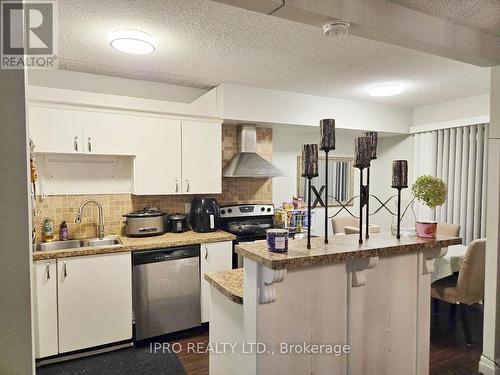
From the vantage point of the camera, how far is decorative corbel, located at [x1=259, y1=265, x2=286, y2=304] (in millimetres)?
1450

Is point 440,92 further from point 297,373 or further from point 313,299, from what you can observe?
point 297,373

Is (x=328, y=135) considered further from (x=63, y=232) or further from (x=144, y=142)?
(x=63, y=232)

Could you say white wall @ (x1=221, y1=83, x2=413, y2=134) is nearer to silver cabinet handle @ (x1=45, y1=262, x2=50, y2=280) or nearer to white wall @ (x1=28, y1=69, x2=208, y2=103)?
white wall @ (x1=28, y1=69, x2=208, y2=103)

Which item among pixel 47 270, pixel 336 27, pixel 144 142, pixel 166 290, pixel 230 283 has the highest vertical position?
pixel 336 27

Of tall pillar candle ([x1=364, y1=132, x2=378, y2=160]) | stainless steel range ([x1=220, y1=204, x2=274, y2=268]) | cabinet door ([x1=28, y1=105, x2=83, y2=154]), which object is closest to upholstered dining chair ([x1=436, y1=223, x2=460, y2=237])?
stainless steel range ([x1=220, y1=204, x2=274, y2=268])

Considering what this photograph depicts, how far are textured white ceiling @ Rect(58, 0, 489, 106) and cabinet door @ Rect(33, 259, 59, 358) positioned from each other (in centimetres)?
169

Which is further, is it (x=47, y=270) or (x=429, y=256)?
(x=47, y=270)

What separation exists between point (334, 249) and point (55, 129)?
2.43 meters

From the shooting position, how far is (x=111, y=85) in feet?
10.1

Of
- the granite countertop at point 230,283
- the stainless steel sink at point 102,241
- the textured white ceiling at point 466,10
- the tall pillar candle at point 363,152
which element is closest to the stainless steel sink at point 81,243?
the stainless steel sink at point 102,241

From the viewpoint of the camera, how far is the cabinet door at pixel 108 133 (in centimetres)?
277

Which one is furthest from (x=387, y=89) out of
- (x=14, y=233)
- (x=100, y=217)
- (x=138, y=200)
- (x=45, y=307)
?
(x=45, y=307)

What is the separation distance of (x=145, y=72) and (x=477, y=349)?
3810 mm

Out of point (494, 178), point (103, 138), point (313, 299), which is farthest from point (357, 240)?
point (103, 138)
